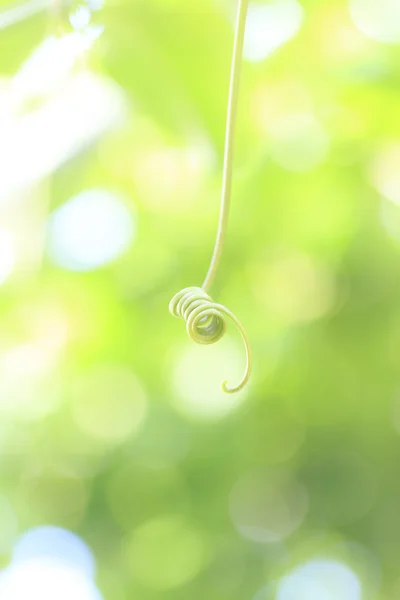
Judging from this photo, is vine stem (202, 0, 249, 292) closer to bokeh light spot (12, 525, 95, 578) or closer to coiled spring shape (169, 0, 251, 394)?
coiled spring shape (169, 0, 251, 394)

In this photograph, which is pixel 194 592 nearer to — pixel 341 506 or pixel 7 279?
pixel 341 506

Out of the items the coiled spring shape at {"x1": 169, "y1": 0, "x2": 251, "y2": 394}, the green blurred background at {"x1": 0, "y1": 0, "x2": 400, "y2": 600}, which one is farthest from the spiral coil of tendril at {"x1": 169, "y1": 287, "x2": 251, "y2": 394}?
the green blurred background at {"x1": 0, "y1": 0, "x2": 400, "y2": 600}

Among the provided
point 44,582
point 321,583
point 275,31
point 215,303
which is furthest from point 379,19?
point 44,582

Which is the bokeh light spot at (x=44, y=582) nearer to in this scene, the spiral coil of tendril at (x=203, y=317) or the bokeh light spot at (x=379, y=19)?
the spiral coil of tendril at (x=203, y=317)

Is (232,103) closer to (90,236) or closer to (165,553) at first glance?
(90,236)

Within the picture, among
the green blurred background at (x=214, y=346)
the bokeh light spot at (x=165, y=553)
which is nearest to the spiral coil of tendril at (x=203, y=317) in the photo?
the green blurred background at (x=214, y=346)

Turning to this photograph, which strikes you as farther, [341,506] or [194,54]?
[341,506]

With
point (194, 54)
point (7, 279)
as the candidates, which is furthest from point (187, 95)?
point (7, 279)
